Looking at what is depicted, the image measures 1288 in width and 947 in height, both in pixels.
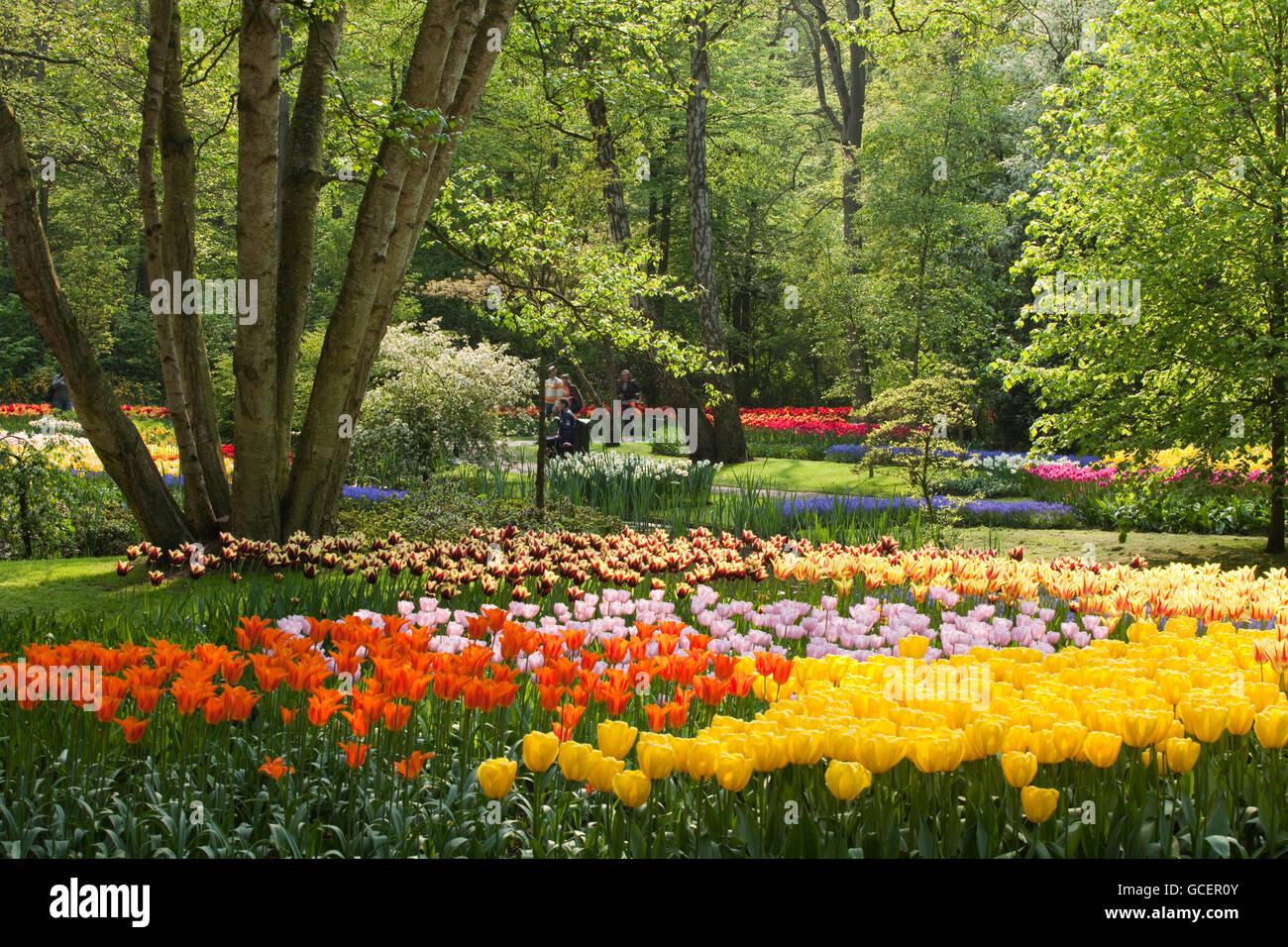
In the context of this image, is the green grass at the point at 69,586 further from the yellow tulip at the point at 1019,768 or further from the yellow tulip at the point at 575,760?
the yellow tulip at the point at 1019,768

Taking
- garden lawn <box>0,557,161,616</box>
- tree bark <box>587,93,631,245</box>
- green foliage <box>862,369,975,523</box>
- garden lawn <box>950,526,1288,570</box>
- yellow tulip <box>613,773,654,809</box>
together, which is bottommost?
garden lawn <box>950,526,1288,570</box>

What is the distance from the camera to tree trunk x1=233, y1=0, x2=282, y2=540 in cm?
650

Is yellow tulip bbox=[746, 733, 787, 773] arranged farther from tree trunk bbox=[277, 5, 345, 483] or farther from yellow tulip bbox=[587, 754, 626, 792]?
tree trunk bbox=[277, 5, 345, 483]

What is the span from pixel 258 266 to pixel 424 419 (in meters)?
7.75

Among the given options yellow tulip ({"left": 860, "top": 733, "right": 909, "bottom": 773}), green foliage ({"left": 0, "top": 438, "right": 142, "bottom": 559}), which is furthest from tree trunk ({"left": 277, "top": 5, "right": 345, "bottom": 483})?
yellow tulip ({"left": 860, "top": 733, "right": 909, "bottom": 773})

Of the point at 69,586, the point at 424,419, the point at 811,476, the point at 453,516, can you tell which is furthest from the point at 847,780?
the point at 811,476

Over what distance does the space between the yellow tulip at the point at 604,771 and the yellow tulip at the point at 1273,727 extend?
5.09 feet

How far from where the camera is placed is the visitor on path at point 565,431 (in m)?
17.6

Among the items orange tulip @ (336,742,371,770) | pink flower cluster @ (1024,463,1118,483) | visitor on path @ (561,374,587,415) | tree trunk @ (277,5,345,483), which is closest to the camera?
orange tulip @ (336,742,371,770)

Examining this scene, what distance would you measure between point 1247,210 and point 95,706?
33.2ft

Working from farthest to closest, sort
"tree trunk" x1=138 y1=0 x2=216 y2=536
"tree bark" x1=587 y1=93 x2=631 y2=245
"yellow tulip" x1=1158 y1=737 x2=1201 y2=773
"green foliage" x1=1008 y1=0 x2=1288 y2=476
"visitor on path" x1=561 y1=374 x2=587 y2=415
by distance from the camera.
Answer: "visitor on path" x1=561 y1=374 x2=587 y2=415
"tree bark" x1=587 y1=93 x2=631 y2=245
"green foliage" x1=1008 y1=0 x2=1288 y2=476
"tree trunk" x1=138 y1=0 x2=216 y2=536
"yellow tulip" x1=1158 y1=737 x2=1201 y2=773

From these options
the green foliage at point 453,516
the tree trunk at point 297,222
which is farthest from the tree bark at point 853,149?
the tree trunk at point 297,222

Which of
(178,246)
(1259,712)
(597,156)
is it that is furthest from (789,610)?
(597,156)

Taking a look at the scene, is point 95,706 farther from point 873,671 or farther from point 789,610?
point 789,610
